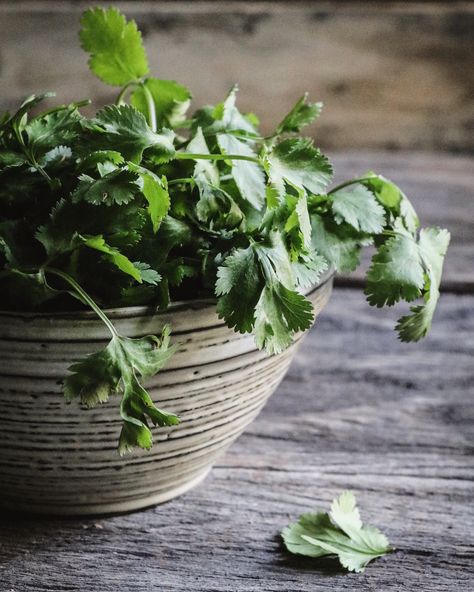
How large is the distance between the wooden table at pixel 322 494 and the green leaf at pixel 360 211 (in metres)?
0.29

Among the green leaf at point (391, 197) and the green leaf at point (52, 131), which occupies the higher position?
the green leaf at point (52, 131)

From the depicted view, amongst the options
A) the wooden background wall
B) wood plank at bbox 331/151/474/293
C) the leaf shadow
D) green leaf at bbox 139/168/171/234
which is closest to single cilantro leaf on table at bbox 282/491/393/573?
the leaf shadow

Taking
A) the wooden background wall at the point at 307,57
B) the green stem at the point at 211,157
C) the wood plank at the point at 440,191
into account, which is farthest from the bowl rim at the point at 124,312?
the wooden background wall at the point at 307,57

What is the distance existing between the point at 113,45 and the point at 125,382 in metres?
0.33

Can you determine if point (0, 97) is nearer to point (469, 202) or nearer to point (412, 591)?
point (469, 202)

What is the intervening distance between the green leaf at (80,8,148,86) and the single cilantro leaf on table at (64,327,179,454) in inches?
11.4

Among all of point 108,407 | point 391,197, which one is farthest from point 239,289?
point 391,197

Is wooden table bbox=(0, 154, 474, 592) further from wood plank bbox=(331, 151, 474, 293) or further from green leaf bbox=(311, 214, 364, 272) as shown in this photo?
green leaf bbox=(311, 214, 364, 272)

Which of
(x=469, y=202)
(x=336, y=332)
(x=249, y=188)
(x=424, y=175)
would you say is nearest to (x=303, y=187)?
(x=249, y=188)

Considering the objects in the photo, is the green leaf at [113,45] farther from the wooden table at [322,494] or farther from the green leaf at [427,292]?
the wooden table at [322,494]

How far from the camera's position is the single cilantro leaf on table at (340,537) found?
0.74 m

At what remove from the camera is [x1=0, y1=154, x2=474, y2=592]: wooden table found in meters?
0.72

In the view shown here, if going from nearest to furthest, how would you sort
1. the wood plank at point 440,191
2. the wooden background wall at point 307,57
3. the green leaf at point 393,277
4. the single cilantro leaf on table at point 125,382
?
1. the single cilantro leaf on table at point 125,382
2. the green leaf at point 393,277
3. the wood plank at point 440,191
4. the wooden background wall at point 307,57

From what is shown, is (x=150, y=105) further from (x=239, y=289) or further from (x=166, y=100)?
(x=239, y=289)
